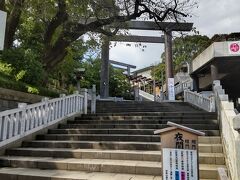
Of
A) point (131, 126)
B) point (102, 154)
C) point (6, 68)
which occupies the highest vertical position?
point (6, 68)

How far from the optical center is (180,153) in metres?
3.78

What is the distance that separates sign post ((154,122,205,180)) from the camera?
146 inches

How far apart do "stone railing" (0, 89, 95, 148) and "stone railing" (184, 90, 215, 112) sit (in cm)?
542

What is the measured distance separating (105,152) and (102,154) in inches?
3.4

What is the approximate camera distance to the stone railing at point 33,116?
26.2ft

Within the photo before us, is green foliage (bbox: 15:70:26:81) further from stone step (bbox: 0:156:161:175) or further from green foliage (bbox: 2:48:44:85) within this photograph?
stone step (bbox: 0:156:161:175)

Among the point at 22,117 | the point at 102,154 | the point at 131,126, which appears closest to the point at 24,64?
the point at 22,117

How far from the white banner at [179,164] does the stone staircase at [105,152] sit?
224 centimetres

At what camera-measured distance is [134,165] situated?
6395 mm

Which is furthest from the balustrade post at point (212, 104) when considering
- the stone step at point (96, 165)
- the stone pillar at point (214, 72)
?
the stone step at point (96, 165)

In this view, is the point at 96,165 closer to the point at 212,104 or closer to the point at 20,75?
the point at 20,75

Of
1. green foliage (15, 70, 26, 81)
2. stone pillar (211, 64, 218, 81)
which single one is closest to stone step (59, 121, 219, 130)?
green foliage (15, 70, 26, 81)

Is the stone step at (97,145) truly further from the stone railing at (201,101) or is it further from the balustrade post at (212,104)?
the stone railing at (201,101)

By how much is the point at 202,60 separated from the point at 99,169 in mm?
14011
